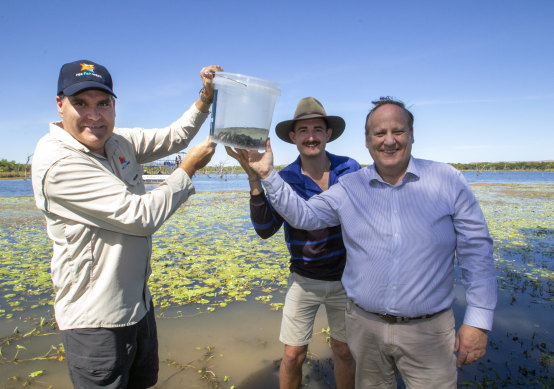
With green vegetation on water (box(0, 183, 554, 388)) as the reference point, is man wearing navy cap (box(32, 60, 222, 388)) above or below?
above

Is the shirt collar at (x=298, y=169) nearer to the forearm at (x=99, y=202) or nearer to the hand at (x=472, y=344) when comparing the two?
the forearm at (x=99, y=202)

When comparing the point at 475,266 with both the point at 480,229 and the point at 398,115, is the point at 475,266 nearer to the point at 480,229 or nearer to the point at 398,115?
the point at 480,229

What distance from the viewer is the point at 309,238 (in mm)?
2617

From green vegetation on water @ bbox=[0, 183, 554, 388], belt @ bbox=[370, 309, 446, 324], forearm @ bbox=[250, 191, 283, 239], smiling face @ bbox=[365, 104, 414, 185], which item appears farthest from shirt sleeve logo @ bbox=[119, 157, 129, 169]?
green vegetation on water @ bbox=[0, 183, 554, 388]

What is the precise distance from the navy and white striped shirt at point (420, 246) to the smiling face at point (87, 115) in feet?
3.35

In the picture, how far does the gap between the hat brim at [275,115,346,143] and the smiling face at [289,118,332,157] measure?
53 mm

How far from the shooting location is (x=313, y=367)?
3500 mm

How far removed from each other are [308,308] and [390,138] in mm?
1513

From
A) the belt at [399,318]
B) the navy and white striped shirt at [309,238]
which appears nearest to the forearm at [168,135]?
the navy and white striped shirt at [309,238]

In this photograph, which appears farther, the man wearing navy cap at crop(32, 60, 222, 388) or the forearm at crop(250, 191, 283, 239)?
the forearm at crop(250, 191, 283, 239)

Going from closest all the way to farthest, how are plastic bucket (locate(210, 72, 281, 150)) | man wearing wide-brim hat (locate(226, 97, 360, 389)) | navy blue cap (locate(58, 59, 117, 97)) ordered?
1. navy blue cap (locate(58, 59, 117, 97))
2. plastic bucket (locate(210, 72, 281, 150))
3. man wearing wide-brim hat (locate(226, 97, 360, 389))

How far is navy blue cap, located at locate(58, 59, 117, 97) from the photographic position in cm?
176

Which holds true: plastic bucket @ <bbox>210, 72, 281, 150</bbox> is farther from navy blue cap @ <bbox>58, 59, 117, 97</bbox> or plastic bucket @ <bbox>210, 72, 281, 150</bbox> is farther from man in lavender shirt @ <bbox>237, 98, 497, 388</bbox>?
navy blue cap @ <bbox>58, 59, 117, 97</bbox>

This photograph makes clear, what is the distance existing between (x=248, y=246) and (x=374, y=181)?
678 centimetres
